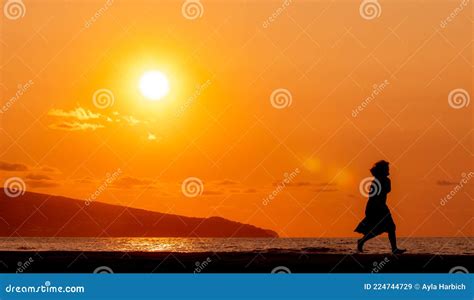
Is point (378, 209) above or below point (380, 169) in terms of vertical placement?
below

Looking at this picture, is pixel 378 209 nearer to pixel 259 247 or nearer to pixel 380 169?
pixel 380 169

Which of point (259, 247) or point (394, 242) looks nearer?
point (394, 242)

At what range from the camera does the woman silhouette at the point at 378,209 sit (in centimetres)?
1769

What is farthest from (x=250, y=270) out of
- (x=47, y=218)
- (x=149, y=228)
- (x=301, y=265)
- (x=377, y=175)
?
(x=47, y=218)

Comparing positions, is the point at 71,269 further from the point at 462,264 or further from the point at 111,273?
the point at 462,264

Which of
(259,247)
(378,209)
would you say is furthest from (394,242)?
(259,247)

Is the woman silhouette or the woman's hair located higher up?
the woman's hair

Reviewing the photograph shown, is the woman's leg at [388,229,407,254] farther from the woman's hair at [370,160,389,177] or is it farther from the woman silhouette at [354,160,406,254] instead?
the woman's hair at [370,160,389,177]

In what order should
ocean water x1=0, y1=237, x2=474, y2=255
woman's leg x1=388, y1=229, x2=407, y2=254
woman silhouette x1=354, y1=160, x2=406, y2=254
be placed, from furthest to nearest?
ocean water x1=0, y1=237, x2=474, y2=255 < woman silhouette x1=354, y1=160, x2=406, y2=254 < woman's leg x1=388, y1=229, x2=407, y2=254

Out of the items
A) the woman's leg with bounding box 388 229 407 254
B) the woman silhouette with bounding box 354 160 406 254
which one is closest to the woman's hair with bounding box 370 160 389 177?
the woman silhouette with bounding box 354 160 406 254

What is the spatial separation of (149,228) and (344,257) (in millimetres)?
138096

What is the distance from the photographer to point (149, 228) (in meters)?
151

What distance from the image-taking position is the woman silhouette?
17688 mm

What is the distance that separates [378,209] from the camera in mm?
17766
